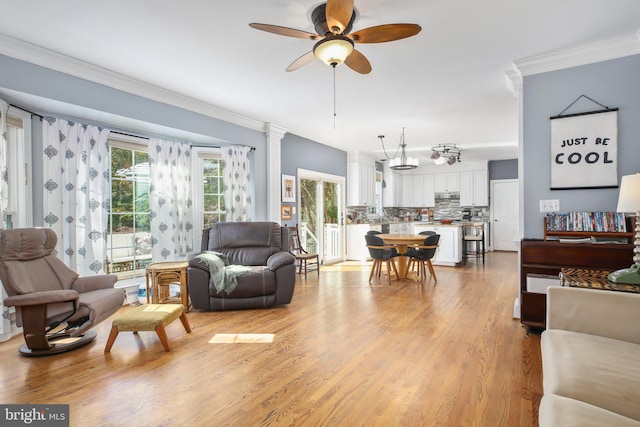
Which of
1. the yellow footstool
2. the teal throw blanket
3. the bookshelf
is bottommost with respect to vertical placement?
the yellow footstool

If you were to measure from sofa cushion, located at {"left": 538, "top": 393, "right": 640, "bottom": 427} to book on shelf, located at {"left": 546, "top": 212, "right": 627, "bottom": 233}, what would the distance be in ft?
7.74

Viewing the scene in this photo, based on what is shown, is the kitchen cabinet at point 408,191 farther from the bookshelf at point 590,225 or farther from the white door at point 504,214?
the bookshelf at point 590,225

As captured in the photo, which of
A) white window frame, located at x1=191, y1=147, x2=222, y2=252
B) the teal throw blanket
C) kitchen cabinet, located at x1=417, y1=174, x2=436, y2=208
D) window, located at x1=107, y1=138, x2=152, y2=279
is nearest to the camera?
the teal throw blanket

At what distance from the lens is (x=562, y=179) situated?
3.37 metres

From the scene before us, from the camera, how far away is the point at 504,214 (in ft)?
31.5

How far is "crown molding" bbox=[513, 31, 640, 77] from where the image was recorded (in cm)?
307

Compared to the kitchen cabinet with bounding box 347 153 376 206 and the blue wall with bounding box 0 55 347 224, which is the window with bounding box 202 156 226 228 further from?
the kitchen cabinet with bounding box 347 153 376 206

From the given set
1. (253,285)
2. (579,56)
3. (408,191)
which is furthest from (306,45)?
(408,191)

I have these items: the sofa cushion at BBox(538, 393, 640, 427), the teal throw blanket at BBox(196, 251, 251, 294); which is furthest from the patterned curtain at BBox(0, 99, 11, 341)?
the sofa cushion at BBox(538, 393, 640, 427)

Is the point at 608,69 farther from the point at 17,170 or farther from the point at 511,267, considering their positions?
the point at 17,170

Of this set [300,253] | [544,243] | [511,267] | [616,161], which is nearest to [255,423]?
[544,243]

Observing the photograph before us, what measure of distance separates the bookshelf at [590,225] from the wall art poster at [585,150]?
0.28 meters

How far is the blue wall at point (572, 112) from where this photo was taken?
124 inches

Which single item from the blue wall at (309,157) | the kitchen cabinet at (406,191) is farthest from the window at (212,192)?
the kitchen cabinet at (406,191)
